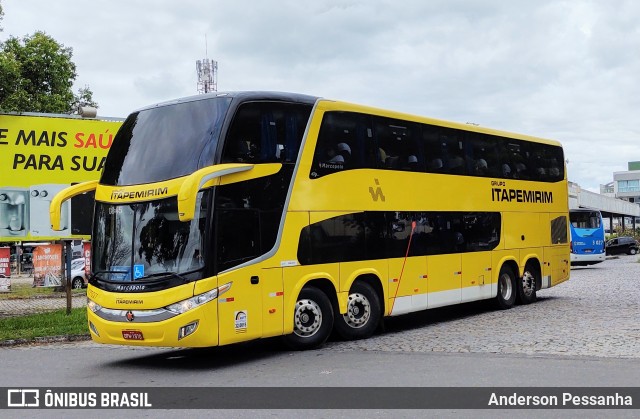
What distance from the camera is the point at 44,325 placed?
16.5 meters

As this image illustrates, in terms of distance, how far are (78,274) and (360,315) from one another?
72.9 feet

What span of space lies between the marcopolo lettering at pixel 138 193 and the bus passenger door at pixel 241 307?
149cm

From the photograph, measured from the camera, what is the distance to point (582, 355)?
10.8 meters

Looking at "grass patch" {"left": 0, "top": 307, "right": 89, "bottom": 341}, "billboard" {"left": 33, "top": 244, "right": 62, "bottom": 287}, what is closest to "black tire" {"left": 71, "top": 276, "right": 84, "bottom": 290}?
"billboard" {"left": 33, "top": 244, "right": 62, "bottom": 287}

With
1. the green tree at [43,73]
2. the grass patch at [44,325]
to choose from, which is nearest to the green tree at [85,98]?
the green tree at [43,73]

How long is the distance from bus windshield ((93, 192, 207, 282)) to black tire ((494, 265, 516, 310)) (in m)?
9.34

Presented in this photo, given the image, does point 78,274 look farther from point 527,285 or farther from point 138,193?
point 138,193

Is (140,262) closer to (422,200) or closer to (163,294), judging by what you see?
(163,294)

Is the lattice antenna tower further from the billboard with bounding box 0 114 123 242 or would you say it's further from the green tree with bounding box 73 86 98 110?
the billboard with bounding box 0 114 123 242

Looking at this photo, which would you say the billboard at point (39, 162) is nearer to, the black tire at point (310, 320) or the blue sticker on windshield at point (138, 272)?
the black tire at point (310, 320)

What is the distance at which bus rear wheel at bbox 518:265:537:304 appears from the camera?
61.2ft

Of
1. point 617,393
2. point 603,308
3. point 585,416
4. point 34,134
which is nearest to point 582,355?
point 617,393

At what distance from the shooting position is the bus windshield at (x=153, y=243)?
10.6 meters

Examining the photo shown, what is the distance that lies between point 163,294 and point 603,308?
11059 millimetres
